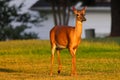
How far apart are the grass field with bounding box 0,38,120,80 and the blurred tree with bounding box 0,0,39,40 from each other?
695 inches

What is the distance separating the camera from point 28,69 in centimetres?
2123

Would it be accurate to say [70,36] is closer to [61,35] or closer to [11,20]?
[61,35]

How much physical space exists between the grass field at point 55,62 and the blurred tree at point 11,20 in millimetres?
17655

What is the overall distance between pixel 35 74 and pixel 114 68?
10.6ft

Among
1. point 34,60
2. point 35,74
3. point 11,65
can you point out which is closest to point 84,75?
point 35,74

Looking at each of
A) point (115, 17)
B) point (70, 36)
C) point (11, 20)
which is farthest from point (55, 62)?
point (11, 20)

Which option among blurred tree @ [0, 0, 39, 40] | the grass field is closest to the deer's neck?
the grass field

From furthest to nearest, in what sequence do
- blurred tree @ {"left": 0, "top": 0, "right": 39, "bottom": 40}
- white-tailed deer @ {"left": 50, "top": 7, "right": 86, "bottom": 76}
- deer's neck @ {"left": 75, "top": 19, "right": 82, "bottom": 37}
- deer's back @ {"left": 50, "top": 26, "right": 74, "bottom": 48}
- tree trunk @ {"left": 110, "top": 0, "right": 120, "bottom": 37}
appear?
1. blurred tree @ {"left": 0, "top": 0, "right": 39, "bottom": 40}
2. tree trunk @ {"left": 110, "top": 0, "right": 120, "bottom": 37}
3. deer's back @ {"left": 50, "top": 26, "right": 74, "bottom": 48}
4. deer's neck @ {"left": 75, "top": 19, "right": 82, "bottom": 37}
5. white-tailed deer @ {"left": 50, "top": 7, "right": 86, "bottom": 76}

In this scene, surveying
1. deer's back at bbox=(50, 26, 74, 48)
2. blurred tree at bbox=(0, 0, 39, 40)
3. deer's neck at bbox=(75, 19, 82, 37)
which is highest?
deer's neck at bbox=(75, 19, 82, 37)

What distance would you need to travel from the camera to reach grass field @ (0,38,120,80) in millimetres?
18391

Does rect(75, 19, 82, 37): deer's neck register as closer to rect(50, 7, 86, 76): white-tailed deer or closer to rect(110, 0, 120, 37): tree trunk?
rect(50, 7, 86, 76): white-tailed deer

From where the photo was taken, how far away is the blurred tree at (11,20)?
49062 mm

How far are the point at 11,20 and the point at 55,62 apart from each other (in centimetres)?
2834

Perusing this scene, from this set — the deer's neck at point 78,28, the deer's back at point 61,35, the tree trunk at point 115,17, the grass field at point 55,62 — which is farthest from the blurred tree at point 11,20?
the deer's neck at point 78,28
